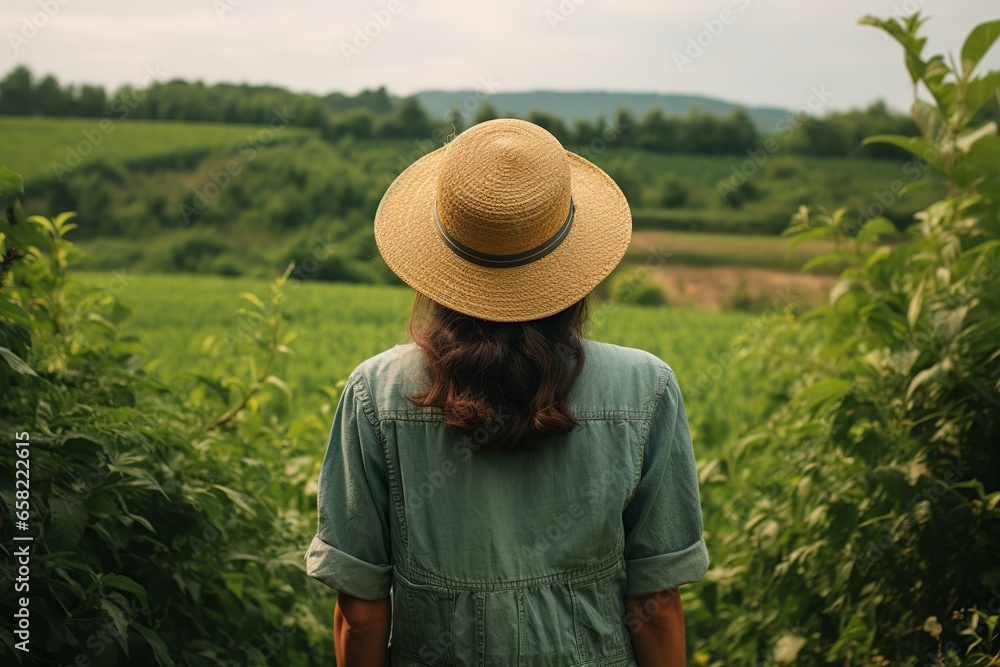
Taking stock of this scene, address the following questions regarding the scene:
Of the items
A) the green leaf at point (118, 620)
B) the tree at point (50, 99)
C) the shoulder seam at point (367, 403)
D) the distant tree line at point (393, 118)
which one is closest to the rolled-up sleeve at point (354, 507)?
the shoulder seam at point (367, 403)

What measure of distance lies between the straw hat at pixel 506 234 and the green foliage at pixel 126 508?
0.68 metres

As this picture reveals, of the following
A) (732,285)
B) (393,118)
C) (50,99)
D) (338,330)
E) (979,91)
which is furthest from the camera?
(393,118)

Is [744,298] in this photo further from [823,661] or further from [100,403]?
[100,403]

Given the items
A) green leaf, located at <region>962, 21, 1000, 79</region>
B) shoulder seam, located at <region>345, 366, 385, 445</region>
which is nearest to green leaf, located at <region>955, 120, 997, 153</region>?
green leaf, located at <region>962, 21, 1000, 79</region>

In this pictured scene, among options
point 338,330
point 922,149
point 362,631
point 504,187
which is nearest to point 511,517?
point 362,631

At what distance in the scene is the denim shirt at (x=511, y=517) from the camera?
1.32 m

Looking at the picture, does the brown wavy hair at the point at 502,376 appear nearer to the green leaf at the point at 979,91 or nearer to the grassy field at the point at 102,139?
the green leaf at the point at 979,91

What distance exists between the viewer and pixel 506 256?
53.4 inches

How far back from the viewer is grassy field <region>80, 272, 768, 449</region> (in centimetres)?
626

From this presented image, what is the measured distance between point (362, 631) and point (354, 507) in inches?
8.2

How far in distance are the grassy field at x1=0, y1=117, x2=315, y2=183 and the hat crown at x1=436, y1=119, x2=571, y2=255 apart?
11.2 m

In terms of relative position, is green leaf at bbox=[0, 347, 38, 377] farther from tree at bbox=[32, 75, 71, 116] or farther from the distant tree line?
tree at bbox=[32, 75, 71, 116]

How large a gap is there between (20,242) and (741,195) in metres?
16.8

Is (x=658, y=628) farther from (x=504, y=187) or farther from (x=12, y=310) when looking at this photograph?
(x=12, y=310)
